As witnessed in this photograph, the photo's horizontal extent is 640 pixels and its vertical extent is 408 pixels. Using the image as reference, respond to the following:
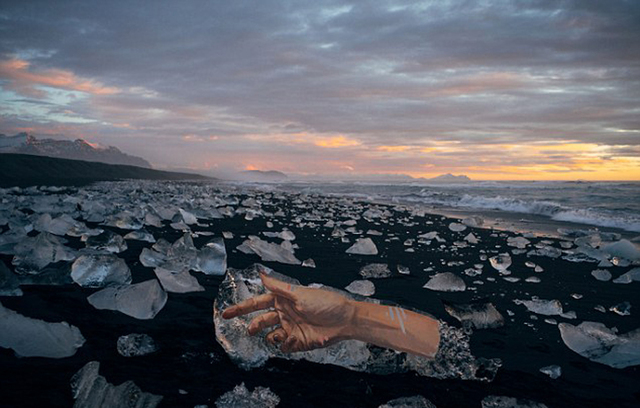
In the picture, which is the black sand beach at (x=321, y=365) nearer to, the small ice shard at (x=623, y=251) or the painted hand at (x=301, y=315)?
the painted hand at (x=301, y=315)

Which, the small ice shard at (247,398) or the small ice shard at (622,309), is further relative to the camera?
the small ice shard at (622,309)

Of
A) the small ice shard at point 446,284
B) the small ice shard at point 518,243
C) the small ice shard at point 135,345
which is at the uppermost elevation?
the small ice shard at point 518,243

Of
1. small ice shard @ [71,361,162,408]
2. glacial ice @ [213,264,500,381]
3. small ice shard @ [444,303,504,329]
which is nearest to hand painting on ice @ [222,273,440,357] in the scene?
glacial ice @ [213,264,500,381]

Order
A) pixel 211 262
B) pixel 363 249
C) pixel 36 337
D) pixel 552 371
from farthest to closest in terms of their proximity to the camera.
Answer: pixel 363 249 < pixel 211 262 < pixel 552 371 < pixel 36 337

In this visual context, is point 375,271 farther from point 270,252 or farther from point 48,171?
point 48,171

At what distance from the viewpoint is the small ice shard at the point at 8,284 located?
225cm

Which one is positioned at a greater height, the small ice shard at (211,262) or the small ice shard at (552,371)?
the small ice shard at (211,262)

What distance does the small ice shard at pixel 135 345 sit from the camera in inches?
65.6

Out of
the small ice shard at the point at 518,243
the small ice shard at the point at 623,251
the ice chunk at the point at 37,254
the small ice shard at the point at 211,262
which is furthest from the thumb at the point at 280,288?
the small ice shard at the point at 623,251

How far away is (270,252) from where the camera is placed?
3859mm

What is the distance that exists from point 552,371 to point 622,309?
1.47 meters

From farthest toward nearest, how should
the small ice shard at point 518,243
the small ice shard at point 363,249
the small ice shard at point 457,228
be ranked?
the small ice shard at point 457,228 < the small ice shard at point 518,243 < the small ice shard at point 363,249

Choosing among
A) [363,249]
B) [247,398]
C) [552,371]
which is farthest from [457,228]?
[247,398]

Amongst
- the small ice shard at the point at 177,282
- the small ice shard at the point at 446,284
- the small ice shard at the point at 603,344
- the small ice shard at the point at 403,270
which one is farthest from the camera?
the small ice shard at the point at 403,270
